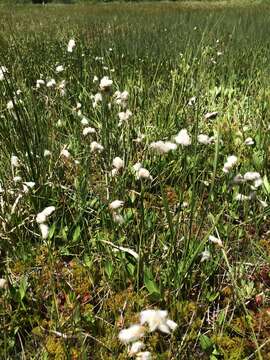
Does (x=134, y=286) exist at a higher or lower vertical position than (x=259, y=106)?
A: lower

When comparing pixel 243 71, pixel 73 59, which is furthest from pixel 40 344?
pixel 243 71

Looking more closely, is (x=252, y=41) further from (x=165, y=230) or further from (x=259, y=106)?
(x=165, y=230)

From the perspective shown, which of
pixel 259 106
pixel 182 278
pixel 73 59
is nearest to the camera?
pixel 182 278

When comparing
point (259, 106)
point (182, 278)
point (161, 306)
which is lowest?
point (161, 306)

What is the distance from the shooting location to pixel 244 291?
1.69m

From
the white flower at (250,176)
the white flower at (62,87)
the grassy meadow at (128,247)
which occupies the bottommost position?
the grassy meadow at (128,247)

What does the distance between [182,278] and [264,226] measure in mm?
718

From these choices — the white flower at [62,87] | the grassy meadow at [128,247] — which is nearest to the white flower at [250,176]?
the grassy meadow at [128,247]

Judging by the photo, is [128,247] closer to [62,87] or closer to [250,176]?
[250,176]

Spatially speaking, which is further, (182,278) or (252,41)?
(252,41)

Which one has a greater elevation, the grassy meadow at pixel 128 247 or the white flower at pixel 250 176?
the white flower at pixel 250 176

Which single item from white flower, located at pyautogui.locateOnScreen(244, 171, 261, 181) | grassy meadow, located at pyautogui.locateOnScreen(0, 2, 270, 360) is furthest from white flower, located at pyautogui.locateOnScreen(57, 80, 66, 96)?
white flower, located at pyautogui.locateOnScreen(244, 171, 261, 181)

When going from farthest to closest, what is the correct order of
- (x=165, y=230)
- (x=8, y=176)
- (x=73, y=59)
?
(x=73, y=59), (x=8, y=176), (x=165, y=230)

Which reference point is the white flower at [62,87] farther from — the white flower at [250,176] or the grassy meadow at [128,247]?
the white flower at [250,176]
